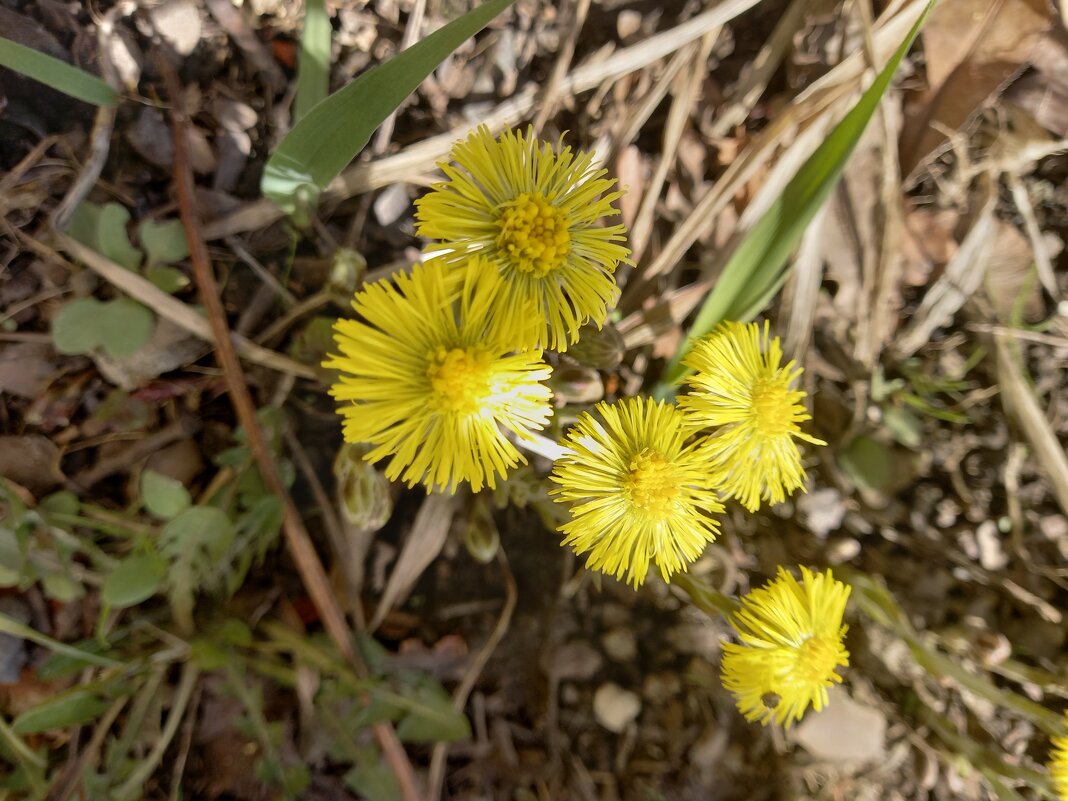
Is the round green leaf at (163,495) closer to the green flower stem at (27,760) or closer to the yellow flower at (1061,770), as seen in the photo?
the green flower stem at (27,760)

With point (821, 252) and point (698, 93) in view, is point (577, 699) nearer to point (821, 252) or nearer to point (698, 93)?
point (821, 252)

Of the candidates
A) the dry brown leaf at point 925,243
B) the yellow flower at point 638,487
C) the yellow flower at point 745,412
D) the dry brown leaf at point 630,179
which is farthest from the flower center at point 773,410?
the dry brown leaf at point 925,243

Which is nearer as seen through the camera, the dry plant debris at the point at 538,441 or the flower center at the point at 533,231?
the flower center at the point at 533,231

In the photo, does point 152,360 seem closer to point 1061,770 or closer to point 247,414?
point 247,414

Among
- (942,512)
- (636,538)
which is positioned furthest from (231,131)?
(942,512)

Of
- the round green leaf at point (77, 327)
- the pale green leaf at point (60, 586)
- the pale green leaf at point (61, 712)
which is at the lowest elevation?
the pale green leaf at point (61, 712)

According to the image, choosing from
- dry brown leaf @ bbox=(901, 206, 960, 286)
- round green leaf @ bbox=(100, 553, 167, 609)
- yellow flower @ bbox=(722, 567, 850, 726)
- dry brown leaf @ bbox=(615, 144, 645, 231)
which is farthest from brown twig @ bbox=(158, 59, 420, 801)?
dry brown leaf @ bbox=(901, 206, 960, 286)
